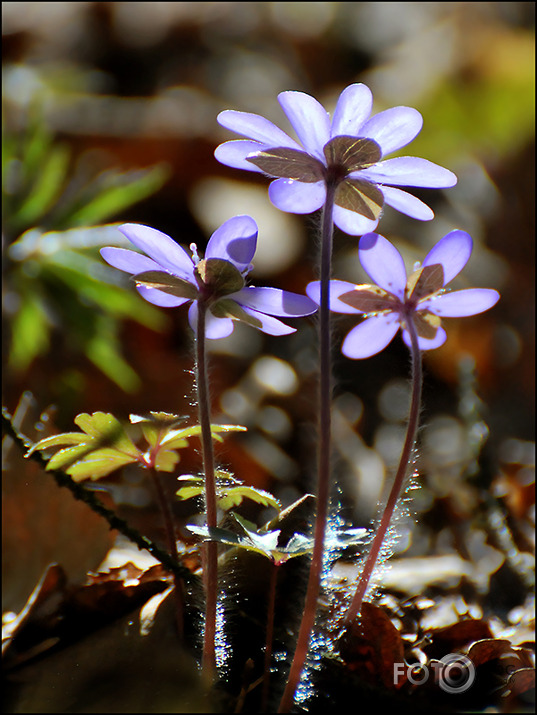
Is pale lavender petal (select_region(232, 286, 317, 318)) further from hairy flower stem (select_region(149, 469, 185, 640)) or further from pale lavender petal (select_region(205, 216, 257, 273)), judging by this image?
hairy flower stem (select_region(149, 469, 185, 640))

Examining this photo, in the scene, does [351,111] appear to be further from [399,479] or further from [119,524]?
[119,524]

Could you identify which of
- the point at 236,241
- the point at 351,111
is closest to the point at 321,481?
the point at 236,241

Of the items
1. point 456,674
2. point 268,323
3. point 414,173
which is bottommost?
point 456,674

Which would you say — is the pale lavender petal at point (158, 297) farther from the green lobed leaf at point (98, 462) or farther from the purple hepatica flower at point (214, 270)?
the green lobed leaf at point (98, 462)

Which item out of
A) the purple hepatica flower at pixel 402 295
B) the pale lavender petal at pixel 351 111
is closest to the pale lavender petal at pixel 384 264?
the purple hepatica flower at pixel 402 295

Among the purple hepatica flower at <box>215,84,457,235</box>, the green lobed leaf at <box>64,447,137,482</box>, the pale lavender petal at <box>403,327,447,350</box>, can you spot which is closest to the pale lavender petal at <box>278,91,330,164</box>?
the purple hepatica flower at <box>215,84,457,235</box>

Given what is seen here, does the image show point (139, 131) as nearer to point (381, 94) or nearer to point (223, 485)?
point (381, 94)
